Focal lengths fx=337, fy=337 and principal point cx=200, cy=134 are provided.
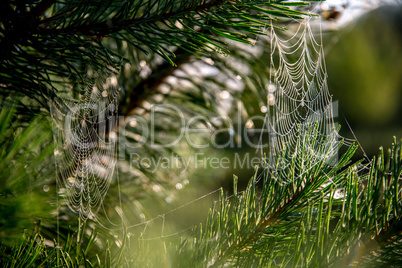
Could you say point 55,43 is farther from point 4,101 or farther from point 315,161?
point 315,161

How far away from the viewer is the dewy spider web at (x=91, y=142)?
61cm

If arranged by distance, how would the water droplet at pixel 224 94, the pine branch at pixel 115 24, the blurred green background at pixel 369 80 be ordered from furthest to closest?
the blurred green background at pixel 369 80 → the water droplet at pixel 224 94 → the pine branch at pixel 115 24

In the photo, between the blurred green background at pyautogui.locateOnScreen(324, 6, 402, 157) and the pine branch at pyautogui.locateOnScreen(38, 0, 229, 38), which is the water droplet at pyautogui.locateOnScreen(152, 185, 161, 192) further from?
the blurred green background at pyautogui.locateOnScreen(324, 6, 402, 157)

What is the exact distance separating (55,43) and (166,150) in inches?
16.4

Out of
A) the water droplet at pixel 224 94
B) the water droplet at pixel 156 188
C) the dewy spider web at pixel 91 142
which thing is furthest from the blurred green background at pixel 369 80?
the dewy spider web at pixel 91 142

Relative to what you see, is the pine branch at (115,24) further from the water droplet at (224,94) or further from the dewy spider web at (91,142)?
the water droplet at (224,94)

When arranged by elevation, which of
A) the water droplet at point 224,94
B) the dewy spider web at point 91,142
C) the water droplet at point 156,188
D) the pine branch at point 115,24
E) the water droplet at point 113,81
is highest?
the pine branch at point 115,24

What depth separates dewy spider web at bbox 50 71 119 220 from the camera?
61cm

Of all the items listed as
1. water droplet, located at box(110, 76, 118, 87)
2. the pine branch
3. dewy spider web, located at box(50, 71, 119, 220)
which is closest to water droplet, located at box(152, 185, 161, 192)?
dewy spider web, located at box(50, 71, 119, 220)

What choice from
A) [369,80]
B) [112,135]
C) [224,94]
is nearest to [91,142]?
[112,135]

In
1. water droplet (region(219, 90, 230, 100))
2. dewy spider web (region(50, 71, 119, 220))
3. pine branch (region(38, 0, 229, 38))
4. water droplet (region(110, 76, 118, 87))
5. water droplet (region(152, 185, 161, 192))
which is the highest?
pine branch (region(38, 0, 229, 38))

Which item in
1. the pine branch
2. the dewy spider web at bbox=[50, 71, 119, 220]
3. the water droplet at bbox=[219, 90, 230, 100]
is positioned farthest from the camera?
the water droplet at bbox=[219, 90, 230, 100]

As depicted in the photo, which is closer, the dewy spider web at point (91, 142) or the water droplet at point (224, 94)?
the dewy spider web at point (91, 142)

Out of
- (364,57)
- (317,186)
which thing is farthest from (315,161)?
(364,57)
